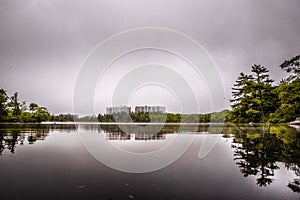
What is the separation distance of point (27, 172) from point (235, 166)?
6.26 meters

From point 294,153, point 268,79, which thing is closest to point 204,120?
point 268,79

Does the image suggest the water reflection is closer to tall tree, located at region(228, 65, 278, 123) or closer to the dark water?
the dark water

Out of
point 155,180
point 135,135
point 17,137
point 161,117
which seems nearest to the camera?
point 155,180

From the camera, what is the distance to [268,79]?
43.0 m

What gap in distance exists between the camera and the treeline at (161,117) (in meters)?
74.2

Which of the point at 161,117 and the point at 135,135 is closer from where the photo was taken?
the point at 135,135

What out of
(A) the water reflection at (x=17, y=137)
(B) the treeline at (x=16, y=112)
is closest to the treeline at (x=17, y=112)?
Answer: (B) the treeline at (x=16, y=112)

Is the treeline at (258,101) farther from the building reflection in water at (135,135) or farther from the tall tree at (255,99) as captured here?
the building reflection in water at (135,135)

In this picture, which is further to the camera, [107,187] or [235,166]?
[235,166]

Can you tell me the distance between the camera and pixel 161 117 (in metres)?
82.6

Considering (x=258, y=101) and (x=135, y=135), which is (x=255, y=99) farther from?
(x=135, y=135)

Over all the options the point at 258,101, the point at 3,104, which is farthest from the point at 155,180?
the point at 3,104

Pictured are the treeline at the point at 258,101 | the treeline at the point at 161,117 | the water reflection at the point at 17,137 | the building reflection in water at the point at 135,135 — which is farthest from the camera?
the treeline at the point at 161,117

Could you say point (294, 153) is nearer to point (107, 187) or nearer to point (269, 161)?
point (269, 161)
